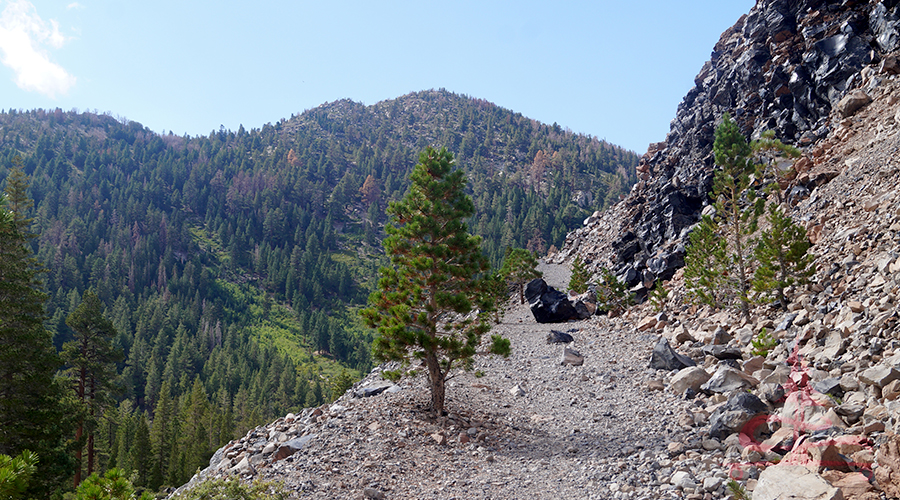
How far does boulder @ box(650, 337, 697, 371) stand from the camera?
19.7 metres

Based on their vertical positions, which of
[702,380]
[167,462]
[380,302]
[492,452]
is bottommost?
[167,462]

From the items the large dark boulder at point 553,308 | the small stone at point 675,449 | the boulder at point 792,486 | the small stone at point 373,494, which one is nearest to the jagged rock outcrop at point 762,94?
the large dark boulder at point 553,308

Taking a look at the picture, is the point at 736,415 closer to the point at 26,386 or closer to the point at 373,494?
the point at 373,494

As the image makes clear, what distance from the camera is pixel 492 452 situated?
1459cm

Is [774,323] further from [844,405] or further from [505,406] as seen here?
[505,406]

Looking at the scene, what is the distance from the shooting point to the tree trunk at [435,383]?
1766 centimetres

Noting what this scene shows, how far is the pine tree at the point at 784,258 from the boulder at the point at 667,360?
480 cm

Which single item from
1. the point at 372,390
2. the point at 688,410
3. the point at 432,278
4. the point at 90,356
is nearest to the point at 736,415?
the point at 688,410

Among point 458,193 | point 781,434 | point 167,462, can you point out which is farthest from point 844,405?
point 167,462

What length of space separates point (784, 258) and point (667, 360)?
6.79 meters

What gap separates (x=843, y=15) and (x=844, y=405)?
5039 centimetres

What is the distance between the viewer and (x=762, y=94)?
1993 inches

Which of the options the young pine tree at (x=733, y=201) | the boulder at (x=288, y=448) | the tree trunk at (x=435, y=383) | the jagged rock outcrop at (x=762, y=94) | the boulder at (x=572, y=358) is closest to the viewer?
the boulder at (x=288, y=448)

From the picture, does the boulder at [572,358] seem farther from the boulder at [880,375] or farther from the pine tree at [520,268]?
the pine tree at [520,268]
